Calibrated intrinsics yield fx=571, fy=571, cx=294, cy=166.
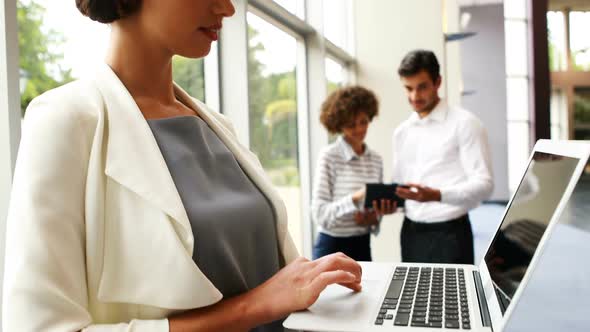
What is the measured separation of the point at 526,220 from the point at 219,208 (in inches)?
22.8

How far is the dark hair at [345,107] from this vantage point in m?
2.97

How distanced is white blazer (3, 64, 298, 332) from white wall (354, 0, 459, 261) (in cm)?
461

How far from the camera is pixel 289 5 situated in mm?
3510

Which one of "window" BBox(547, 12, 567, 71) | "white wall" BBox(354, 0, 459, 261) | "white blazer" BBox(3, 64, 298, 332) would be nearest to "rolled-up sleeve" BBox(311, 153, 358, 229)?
"white blazer" BBox(3, 64, 298, 332)

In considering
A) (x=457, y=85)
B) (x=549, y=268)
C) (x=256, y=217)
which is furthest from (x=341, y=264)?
(x=457, y=85)

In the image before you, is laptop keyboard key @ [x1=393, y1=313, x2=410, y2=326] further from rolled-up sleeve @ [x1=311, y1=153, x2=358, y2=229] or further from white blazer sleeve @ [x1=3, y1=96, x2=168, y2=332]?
rolled-up sleeve @ [x1=311, y1=153, x2=358, y2=229]

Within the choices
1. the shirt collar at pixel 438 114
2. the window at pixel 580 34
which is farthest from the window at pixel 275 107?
the window at pixel 580 34

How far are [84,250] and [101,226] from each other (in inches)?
1.5

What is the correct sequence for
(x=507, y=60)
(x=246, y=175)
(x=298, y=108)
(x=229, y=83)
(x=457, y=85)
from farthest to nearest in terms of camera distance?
(x=507, y=60) → (x=457, y=85) → (x=298, y=108) → (x=229, y=83) → (x=246, y=175)

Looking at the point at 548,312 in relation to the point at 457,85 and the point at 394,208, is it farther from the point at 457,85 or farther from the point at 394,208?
the point at 457,85

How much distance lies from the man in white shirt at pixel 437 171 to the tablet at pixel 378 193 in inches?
2.0

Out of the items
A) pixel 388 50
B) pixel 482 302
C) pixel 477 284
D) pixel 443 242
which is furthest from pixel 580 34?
pixel 482 302

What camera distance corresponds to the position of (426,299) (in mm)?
1035

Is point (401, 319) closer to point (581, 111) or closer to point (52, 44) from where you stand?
point (52, 44)
